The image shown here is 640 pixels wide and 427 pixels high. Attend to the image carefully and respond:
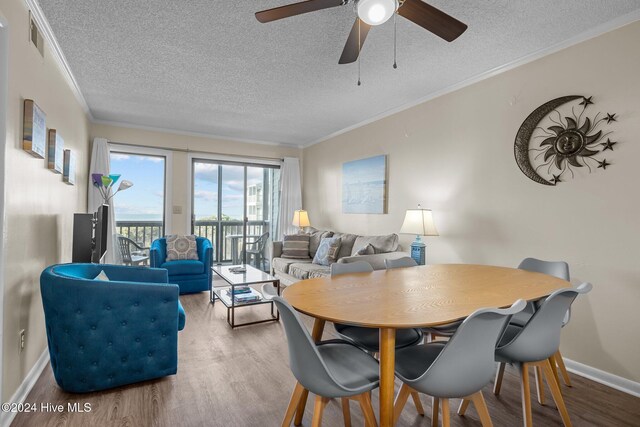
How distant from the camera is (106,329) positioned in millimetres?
2188

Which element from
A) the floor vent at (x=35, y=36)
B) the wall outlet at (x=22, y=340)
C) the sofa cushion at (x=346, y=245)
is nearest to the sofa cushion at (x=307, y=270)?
the sofa cushion at (x=346, y=245)

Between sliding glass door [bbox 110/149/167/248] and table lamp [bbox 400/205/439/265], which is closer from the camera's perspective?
table lamp [bbox 400/205/439/265]

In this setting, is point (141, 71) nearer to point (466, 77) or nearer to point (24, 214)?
point (24, 214)

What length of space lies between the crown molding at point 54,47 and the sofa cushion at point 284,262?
330cm

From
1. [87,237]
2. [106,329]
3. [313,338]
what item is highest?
[87,237]

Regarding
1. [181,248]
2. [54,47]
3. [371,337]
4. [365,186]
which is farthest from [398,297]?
[181,248]

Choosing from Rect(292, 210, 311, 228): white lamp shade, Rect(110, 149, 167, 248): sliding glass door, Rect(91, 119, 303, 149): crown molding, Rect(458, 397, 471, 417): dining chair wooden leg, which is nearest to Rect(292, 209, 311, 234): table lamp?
Rect(292, 210, 311, 228): white lamp shade

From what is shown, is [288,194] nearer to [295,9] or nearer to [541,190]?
[541,190]

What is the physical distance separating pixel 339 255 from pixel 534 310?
265 centimetres

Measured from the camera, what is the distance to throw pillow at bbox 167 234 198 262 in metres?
4.78

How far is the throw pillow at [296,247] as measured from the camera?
5.21 metres

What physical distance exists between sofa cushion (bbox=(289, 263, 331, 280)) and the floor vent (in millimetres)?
3280

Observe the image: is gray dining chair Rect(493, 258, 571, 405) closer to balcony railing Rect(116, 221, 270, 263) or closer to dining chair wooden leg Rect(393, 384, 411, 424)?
dining chair wooden leg Rect(393, 384, 411, 424)

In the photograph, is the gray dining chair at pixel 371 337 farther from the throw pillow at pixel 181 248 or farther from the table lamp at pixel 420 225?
the throw pillow at pixel 181 248
